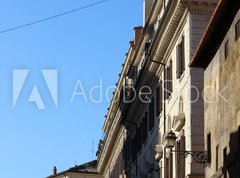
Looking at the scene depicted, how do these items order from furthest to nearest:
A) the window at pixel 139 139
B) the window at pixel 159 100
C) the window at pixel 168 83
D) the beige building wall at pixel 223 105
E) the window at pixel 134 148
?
the window at pixel 134 148 < the window at pixel 139 139 < the window at pixel 159 100 < the window at pixel 168 83 < the beige building wall at pixel 223 105

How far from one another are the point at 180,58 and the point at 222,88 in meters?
9.84

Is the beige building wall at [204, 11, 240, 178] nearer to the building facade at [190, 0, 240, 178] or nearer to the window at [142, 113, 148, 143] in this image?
the building facade at [190, 0, 240, 178]

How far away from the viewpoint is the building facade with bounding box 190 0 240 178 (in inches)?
1064

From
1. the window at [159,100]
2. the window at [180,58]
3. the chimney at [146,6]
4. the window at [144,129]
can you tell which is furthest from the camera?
the chimney at [146,6]

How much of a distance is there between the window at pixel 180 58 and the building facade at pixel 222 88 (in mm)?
5261

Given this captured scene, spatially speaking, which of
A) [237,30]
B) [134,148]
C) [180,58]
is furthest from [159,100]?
[237,30]

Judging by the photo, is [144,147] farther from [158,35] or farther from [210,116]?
[210,116]

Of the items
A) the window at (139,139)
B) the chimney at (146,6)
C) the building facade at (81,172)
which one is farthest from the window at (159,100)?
the building facade at (81,172)

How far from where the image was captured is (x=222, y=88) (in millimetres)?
28906

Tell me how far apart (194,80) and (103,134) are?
4421 cm

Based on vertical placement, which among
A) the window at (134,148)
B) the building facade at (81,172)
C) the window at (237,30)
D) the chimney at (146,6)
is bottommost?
the window at (237,30)

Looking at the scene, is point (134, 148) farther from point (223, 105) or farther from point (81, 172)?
point (81, 172)

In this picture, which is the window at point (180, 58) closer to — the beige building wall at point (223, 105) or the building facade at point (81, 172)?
the beige building wall at point (223, 105)

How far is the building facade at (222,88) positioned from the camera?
27.0 meters
